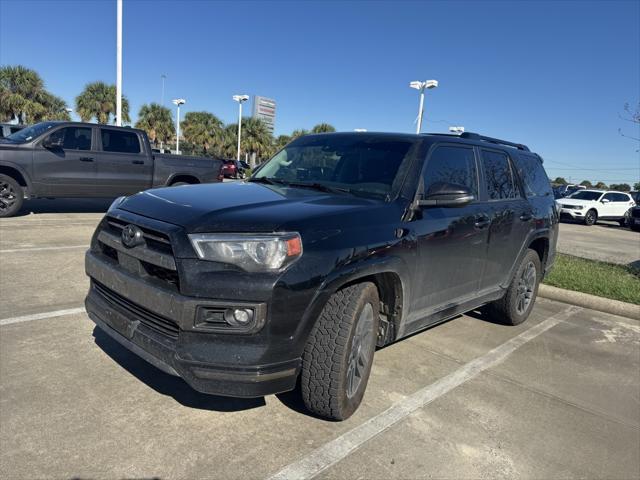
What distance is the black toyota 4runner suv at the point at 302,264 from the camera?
8.07 feet

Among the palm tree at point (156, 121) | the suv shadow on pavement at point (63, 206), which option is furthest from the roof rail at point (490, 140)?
the palm tree at point (156, 121)

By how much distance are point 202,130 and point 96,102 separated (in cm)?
1294

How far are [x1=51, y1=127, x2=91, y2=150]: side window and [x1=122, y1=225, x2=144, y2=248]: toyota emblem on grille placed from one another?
799 centimetres

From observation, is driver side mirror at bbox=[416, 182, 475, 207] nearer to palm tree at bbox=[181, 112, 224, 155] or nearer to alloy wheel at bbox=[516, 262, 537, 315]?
alloy wheel at bbox=[516, 262, 537, 315]

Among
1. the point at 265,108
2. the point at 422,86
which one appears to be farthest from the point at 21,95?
the point at 265,108

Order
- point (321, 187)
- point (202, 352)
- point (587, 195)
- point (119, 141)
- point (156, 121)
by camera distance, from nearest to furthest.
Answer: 1. point (202, 352)
2. point (321, 187)
3. point (119, 141)
4. point (587, 195)
5. point (156, 121)

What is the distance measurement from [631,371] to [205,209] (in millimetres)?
4146

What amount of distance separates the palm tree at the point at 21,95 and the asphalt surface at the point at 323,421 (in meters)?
→ 38.0

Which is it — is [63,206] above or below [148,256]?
below

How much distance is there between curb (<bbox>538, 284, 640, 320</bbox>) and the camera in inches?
241

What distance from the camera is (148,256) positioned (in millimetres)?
2686

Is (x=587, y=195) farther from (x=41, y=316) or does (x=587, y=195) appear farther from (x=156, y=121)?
(x=156, y=121)

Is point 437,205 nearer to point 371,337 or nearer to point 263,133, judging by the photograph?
point 371,337

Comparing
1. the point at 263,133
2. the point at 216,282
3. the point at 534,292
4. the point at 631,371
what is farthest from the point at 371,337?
the point at 263,133
